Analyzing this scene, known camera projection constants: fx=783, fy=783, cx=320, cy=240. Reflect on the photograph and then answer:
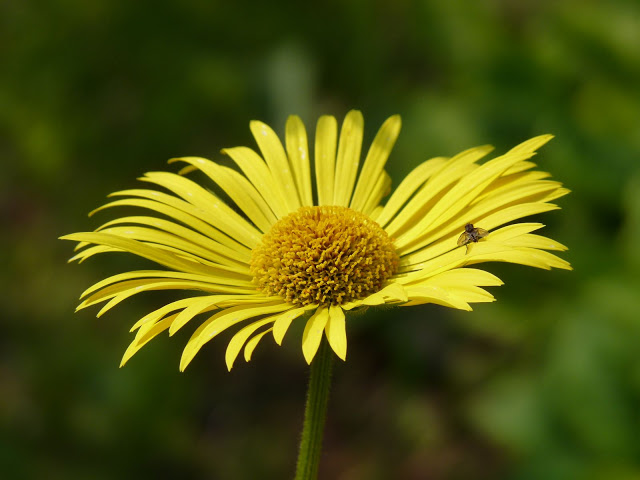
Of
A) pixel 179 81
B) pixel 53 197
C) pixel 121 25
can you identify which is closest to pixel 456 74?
pixel 179 81

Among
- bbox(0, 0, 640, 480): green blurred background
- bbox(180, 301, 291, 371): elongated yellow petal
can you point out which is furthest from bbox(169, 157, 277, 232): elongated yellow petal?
bbox(0, 0, 640, 480): green blurred background

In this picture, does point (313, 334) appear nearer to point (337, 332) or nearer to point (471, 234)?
point (337, 332)

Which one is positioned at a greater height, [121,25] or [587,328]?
[121,25]

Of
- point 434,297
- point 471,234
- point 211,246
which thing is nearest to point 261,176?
point 211,246

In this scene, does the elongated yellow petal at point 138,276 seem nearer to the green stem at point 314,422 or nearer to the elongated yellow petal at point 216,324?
the elongated yellow petal at point 216,324

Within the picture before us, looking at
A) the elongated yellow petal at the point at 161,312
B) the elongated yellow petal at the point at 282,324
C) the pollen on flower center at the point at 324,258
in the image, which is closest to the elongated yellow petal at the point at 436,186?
the pollen on flower center at the point at 324,258

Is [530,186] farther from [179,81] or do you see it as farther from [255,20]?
[255,20]

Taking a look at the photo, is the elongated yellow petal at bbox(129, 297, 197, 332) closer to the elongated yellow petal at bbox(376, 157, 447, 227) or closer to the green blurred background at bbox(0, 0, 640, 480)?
the elongated yellow petal at bbox(376, 157, 447, 227)
